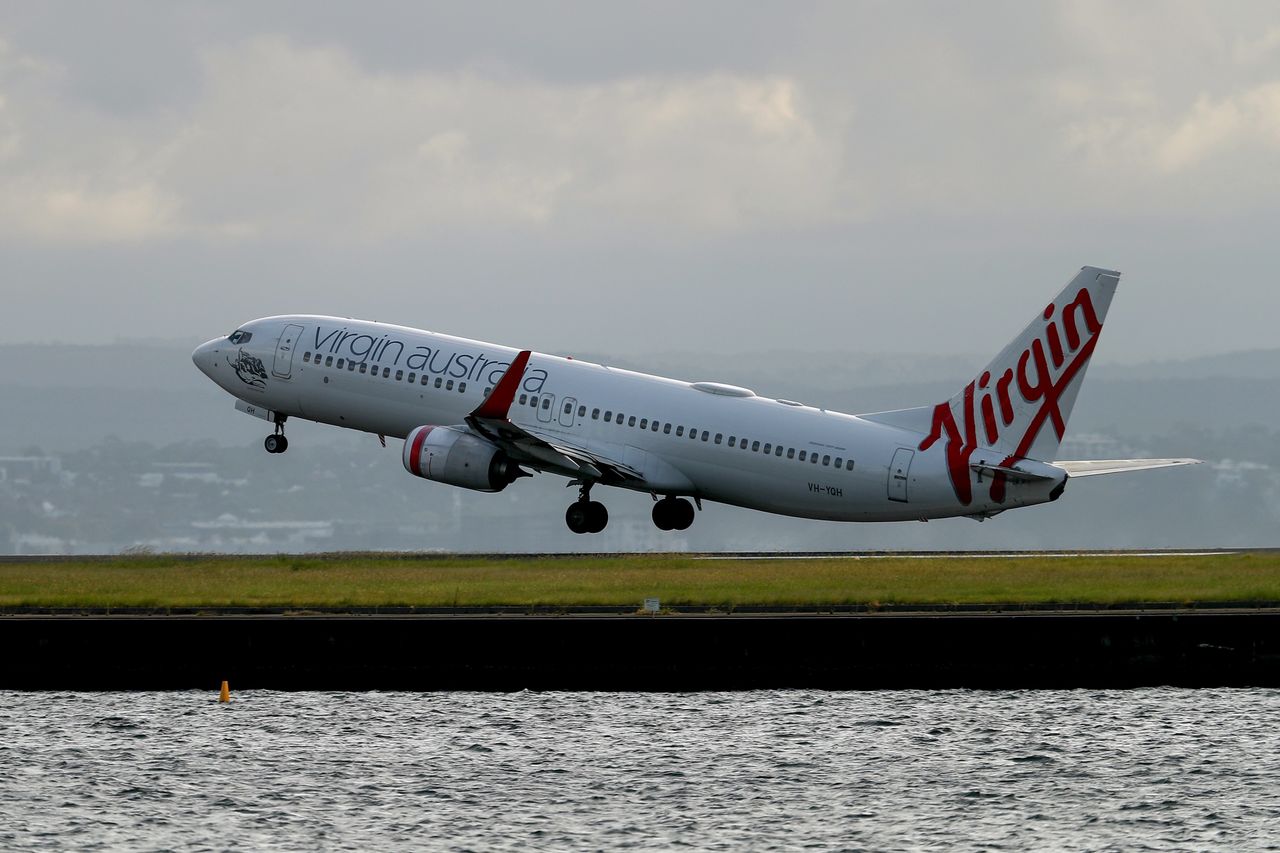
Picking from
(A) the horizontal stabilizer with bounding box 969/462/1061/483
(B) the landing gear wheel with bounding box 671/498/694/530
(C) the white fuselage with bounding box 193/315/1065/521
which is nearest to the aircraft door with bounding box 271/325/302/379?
(C) the white fuselage with bounding box 193/315/1065/521

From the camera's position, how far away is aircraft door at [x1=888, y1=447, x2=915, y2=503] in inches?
2539

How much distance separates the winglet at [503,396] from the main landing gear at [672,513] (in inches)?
281

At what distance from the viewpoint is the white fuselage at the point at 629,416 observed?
214 feet

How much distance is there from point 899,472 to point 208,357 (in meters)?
29.7

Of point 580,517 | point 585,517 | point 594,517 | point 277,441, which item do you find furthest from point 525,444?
point 277,441

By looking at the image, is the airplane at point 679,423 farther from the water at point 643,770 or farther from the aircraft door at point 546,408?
the water at point 643,770

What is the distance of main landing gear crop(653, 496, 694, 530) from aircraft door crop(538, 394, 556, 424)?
16.5ft

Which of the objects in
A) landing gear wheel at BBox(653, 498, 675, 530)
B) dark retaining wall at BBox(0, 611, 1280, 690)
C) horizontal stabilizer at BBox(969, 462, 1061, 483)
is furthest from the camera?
landing gear wheel at BBox(653, 498, 675, 530)

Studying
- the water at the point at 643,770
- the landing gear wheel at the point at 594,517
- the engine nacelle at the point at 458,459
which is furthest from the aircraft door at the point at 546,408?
the water at the point at 643,770

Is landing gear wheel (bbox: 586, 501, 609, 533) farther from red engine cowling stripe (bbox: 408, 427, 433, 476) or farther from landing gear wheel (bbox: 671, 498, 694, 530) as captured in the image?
red engine cowling stripe (bbox: 408, 427, 433, 476)

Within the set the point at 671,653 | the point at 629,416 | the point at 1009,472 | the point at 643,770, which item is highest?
the point at 629,416

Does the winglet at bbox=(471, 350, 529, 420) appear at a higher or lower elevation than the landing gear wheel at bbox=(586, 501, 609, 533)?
higher

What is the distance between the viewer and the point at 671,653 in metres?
49.2

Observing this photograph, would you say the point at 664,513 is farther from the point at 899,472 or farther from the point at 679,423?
the point at 899,472
